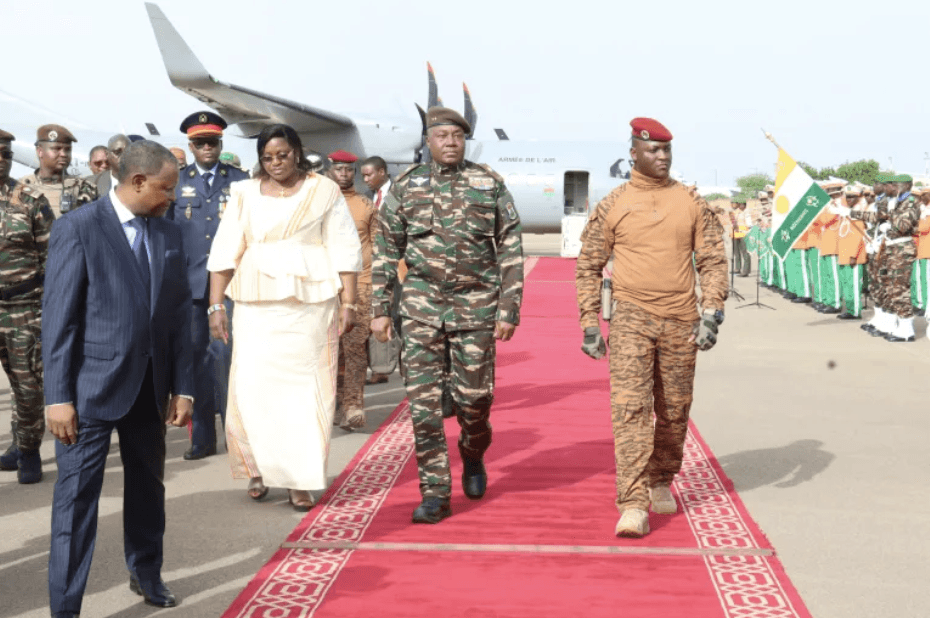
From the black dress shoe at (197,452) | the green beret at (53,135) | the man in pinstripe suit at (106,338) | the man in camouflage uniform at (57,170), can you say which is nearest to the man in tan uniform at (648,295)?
the man in pinstripe suit at (106,338)

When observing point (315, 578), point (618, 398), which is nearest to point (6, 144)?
point (315, 578)

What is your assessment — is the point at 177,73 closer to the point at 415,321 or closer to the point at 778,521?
the point at 415,321

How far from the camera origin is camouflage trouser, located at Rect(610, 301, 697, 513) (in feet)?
16.2

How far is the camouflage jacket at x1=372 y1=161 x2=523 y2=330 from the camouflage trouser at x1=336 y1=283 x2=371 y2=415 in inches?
86.6

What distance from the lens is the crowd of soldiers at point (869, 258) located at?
41.4ft

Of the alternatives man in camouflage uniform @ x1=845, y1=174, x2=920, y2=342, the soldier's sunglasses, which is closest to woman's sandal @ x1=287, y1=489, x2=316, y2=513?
the soldier's sunglasses

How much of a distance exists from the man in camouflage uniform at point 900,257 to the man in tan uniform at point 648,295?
28.0 ft

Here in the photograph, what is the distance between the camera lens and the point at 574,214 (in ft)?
91.4

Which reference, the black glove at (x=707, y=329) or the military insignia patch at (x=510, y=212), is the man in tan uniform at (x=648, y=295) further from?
the military insignia patch at (x=510, y=212)

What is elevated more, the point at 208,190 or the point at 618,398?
the point at 208,190

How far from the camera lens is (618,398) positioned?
4.97 m

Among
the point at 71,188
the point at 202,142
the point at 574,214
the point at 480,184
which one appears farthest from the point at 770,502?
the point at 574,214

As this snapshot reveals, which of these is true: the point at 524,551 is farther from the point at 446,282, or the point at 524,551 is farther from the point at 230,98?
the point at 230,98

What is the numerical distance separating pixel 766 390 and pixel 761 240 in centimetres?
1290
